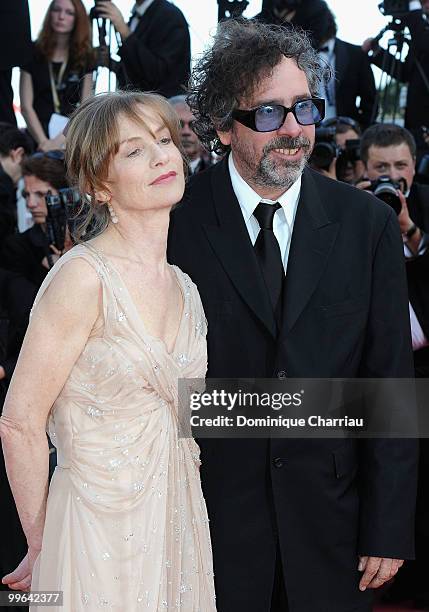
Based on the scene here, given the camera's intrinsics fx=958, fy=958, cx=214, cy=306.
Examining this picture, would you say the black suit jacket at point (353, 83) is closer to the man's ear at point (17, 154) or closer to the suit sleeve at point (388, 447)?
the man's ear at point (17, 154)

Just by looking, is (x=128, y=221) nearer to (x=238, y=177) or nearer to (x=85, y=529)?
(x=238, y=177)

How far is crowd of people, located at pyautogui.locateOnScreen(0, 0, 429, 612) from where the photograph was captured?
2.21 metres

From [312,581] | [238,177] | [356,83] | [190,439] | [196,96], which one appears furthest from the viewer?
[356,83]

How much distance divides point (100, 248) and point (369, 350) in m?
0.82

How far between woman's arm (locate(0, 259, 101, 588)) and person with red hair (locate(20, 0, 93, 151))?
12.1 feet

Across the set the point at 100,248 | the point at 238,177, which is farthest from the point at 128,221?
the point at 238,177

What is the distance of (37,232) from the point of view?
4.32 meters

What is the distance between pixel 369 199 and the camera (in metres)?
2.72

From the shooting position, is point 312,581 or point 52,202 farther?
point 52,202

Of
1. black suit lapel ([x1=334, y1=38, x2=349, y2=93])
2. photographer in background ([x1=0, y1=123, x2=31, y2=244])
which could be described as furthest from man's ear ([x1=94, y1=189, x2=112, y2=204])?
black suit lapel ([x1=334, y1=38, x2=349, y2=93])

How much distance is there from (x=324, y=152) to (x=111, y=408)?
2.57m

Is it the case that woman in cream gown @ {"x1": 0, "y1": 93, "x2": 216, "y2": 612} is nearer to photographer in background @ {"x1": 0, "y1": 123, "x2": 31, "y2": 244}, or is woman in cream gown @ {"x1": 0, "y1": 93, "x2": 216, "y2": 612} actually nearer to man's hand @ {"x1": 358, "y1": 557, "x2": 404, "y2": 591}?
man's hand @ {"x1": 358, "y1": 557, "x2": 404, "y2": 591}

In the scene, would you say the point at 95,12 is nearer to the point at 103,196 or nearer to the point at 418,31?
the point at 418,31

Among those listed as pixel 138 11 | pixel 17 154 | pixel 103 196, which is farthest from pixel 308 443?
pixel 138 11
